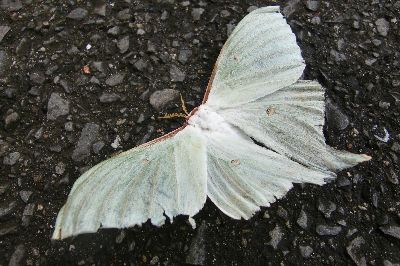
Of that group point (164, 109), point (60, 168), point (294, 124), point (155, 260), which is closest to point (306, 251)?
point (294, 124)

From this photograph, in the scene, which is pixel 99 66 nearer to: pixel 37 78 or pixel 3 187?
pixel 37 78

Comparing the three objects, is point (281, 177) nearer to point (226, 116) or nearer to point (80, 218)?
point (226, 116)

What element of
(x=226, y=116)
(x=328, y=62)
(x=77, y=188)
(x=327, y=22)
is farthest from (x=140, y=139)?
(x=327, y=22)

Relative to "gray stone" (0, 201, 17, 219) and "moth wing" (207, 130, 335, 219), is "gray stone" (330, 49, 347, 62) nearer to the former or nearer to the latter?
"moth wing" (207, 130, 335, 219)

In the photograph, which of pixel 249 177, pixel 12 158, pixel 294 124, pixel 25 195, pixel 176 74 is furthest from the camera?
pixel 176 74

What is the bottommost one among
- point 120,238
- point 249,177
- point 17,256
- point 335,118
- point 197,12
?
point 17,256
